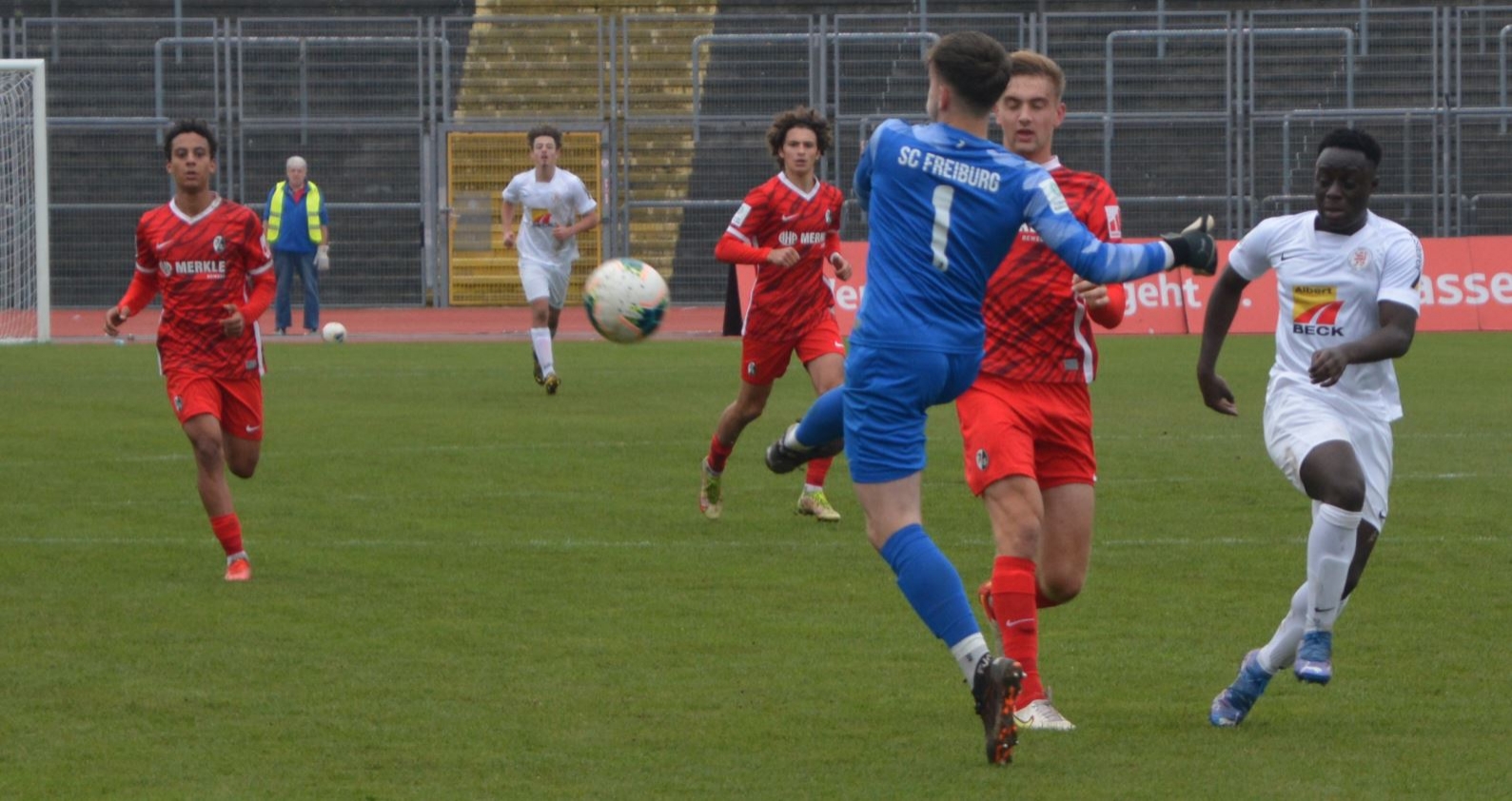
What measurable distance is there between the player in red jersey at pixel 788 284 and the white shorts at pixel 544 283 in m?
7.05

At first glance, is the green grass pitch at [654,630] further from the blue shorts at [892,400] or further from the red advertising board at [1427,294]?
the red advertising board at [1427,294]

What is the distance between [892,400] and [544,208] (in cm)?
1331

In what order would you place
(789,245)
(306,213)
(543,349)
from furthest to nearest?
(306,213) < (543,349) < (789,245)

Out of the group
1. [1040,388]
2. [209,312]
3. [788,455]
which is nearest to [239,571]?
[209,312]

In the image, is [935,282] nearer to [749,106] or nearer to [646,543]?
[646,543]

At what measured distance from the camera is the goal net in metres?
23.6

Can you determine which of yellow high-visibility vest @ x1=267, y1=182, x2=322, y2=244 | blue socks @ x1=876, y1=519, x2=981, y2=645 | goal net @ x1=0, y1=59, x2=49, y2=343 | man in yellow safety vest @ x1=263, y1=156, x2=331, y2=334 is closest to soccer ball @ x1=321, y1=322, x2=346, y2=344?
man in yellow safety vest @ x1=263, y1=156, x2=331, y2=334

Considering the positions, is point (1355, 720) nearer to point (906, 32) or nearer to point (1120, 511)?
point (1120, 511)

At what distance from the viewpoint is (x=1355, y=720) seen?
6297mm

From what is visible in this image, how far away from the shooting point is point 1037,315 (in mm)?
6355

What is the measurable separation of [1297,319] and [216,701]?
3549 mm

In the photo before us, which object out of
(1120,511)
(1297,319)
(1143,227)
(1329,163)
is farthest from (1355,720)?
(1143,227)

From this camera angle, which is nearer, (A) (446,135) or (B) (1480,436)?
(B) (1480,436)

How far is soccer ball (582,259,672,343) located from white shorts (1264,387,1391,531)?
4.39 m
